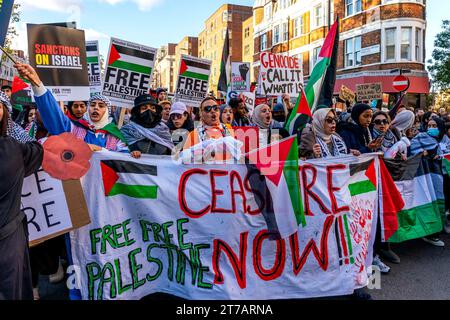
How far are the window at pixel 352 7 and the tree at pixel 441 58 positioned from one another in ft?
17.7

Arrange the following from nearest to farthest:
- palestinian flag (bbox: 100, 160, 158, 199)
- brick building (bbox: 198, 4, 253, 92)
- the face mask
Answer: palestinian flag (bbox: 100, 160, 158, 199)
the face mask
brick building (bbox: 198, 4, 253, 92)

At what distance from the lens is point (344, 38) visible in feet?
88.4

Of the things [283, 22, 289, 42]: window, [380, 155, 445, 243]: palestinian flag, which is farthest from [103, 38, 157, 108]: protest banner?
[283, 22, 289, 42]: window

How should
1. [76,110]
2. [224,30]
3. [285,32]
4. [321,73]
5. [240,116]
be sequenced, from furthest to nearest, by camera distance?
[224,30] < [285,32] < [240,116] < [321,73] < [76,110]

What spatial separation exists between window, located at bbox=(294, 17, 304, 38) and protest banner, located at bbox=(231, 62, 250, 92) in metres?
21.3

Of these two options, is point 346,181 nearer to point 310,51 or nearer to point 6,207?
point 6,207

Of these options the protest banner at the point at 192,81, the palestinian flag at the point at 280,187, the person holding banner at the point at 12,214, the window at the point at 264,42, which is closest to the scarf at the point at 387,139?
the palestinian flag at the point at 280,187

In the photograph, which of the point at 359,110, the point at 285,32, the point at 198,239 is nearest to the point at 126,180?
the point at 198,239

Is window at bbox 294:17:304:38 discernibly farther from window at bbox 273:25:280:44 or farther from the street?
the street

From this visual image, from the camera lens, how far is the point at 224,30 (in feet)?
189

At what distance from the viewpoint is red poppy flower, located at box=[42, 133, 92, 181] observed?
2723 millimetres

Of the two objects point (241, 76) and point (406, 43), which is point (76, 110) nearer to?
point (241, 76)

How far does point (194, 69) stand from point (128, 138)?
3.01m

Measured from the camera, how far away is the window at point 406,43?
23844 mm
